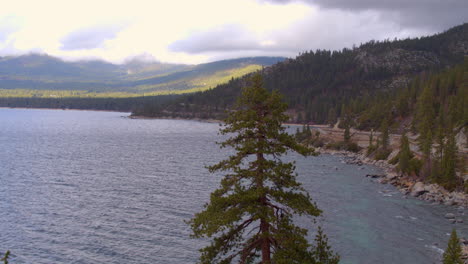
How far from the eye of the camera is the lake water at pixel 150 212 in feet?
135

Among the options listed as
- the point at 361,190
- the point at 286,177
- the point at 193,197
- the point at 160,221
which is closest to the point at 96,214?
the point at 160,221

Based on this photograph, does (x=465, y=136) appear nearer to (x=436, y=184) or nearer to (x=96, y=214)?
(x=436, y=184)

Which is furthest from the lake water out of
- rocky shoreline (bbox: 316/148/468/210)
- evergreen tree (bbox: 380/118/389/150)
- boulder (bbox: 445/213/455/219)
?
evergreen tree (bbox: 380/118/389/150)

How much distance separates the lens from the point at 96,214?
53.8m

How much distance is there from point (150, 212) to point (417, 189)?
45.5 metres

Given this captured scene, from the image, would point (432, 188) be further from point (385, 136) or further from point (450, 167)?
point (385, 136)

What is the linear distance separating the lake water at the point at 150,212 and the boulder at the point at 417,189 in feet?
8.42

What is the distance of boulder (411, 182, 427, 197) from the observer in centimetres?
6372

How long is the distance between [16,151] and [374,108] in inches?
5378

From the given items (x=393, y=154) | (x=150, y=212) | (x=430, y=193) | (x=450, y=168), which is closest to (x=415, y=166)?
(x=450, y=168)

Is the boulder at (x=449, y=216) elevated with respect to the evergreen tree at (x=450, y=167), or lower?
lower

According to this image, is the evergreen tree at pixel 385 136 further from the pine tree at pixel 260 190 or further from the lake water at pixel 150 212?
the pine tree at pixel 260 190

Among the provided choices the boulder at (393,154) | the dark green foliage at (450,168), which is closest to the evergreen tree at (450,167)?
the dark green foliage at (450,168)

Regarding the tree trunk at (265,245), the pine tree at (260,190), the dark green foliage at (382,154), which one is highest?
the pine tree at (260,190)
